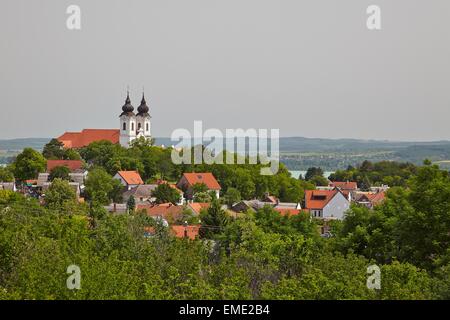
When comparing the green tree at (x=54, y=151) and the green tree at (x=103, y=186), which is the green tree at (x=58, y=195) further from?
the green tree at (x=54, y=151)

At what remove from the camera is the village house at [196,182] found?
95938mm

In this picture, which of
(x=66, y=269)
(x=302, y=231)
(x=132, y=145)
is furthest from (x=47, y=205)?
(x=66, y=269)

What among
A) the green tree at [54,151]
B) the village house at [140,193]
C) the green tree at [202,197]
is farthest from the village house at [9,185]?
the green tree at [54,151]

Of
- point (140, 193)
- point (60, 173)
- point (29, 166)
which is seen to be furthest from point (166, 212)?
point (29, 166)

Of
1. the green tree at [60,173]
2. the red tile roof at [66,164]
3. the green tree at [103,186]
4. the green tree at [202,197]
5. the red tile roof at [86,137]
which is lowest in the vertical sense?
the green tree at [202,197]

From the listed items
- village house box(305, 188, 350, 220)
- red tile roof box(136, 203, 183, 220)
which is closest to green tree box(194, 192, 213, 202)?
red tile roof box(136, 203, 183, 220)

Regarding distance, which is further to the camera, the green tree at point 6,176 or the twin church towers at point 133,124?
the twin church towers at point 133,124

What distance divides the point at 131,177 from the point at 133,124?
2768 cm

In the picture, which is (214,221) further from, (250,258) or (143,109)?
(143,109)

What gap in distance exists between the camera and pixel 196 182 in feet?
315

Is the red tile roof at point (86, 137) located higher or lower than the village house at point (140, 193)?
higher

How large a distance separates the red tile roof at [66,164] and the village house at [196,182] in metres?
11.8
